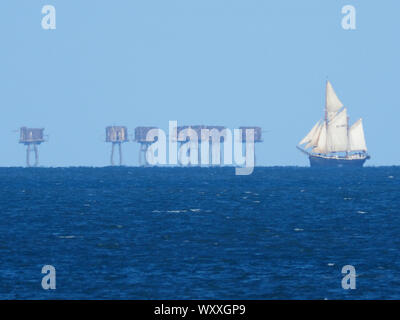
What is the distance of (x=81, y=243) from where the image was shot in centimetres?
5500

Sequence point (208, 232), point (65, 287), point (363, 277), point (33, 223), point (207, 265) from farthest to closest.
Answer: point (33, 223)
point (208, 232)
point (207, 265)
point (363, 277)
point (65, 287)

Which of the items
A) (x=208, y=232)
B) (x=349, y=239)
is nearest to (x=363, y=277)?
(x=349, y=239)

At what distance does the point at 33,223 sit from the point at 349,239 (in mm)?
25263

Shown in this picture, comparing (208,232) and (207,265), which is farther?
(208,232)

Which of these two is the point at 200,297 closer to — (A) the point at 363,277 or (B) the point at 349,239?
(A) the point at 363,277

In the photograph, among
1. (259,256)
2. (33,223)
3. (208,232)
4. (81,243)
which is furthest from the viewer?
(33,223)

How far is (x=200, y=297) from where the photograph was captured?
35.9 metres

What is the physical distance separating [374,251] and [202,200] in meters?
55.7

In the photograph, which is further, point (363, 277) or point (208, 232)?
point (208, 232)

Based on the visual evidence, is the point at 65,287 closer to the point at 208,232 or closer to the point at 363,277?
the point at 363,277
